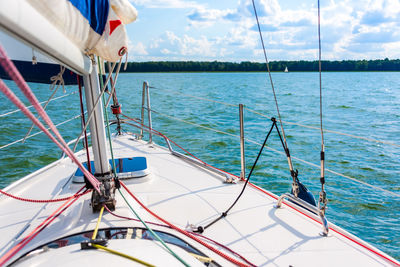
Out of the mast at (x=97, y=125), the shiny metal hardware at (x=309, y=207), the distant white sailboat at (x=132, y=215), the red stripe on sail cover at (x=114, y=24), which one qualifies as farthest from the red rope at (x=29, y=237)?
the shiny metal hardware at (x=309, y=207)

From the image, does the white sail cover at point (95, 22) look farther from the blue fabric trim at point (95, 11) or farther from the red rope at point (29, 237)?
the red rope at point (29, 237)

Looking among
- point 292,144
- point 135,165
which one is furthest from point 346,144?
point 135,165

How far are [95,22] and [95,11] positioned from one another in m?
0.04

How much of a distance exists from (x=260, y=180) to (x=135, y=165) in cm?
241

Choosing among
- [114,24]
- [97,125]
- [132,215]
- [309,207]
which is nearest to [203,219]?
[132,215]

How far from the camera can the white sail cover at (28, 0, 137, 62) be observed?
3.09ft

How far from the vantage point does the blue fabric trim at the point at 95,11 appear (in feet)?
3.47

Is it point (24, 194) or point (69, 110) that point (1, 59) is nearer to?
point (24, 194)

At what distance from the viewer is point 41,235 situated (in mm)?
1477

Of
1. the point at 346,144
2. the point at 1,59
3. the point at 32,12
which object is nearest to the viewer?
the point at 1,59

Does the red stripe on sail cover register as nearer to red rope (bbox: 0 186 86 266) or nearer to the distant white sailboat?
the distant white sailboat

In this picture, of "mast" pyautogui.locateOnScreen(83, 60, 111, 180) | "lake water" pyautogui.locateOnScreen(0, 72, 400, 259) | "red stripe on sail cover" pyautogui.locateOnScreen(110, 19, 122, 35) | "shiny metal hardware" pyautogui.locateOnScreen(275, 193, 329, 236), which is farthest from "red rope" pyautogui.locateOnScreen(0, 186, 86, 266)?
"shiny metal hardware" pyautogui.locateOnScreen(275, 193, 329, 236)

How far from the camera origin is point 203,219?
1856 mm

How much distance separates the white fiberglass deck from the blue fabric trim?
81 centimetres
